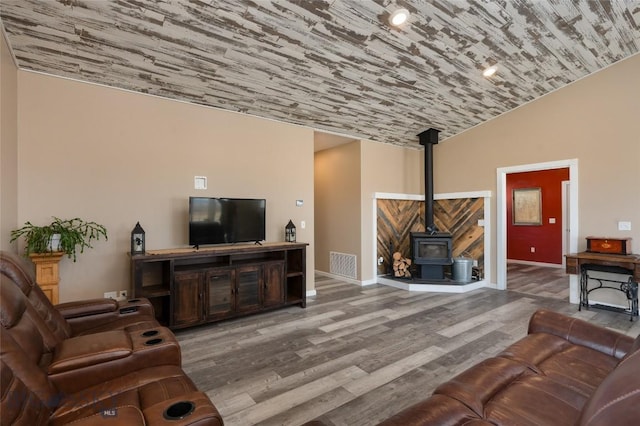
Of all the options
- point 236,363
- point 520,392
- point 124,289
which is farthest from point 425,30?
point 124,289

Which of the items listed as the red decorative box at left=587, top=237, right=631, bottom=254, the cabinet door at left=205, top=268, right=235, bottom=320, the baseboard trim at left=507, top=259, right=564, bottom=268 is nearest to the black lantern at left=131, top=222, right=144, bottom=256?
the cabinet door at left=205, top=268, right=235, bottom=320

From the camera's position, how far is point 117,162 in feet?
11.4

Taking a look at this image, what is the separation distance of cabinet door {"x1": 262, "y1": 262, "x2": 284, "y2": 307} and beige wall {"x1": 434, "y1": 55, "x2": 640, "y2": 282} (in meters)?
3.99

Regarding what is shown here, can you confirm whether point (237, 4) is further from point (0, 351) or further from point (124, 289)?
point (124, 289)

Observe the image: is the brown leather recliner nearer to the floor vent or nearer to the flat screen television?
the flat screen television

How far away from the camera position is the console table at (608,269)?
3.82m

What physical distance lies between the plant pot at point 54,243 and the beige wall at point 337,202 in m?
4.34

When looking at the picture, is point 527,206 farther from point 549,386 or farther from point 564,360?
point 549,386

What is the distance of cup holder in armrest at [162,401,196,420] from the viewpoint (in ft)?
3.84

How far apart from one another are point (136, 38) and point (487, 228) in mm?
5890

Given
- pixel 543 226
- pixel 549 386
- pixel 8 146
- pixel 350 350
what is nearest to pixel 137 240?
pixel 8 146

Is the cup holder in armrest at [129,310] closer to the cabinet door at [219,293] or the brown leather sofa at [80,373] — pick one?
the brown leather sofa at [80,373]

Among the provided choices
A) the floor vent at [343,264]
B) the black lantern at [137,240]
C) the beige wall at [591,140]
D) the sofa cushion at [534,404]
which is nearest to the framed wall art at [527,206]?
the beige wall at [591,140]

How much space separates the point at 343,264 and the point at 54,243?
4.50 m
